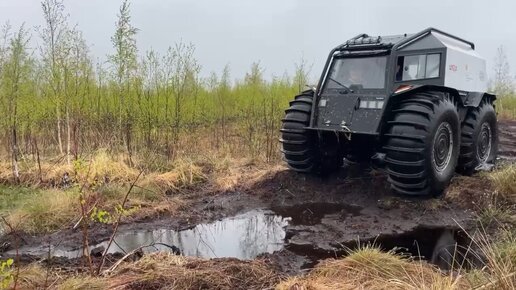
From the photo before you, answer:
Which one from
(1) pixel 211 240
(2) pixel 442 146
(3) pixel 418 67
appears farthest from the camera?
(3) pixel 418 67

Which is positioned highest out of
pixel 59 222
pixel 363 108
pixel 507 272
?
pixel 363 108

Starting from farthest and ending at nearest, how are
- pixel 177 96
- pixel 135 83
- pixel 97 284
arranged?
pixel 177 96, pixel 135 83, pixel 97 284

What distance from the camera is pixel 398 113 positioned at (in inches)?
229

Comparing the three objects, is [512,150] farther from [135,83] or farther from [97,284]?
[97,284]

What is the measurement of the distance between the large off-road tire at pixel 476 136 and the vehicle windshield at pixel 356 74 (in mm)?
1833

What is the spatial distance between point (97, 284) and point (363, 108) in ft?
13.5

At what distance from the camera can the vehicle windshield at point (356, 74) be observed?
21.1 feet

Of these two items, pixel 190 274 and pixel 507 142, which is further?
pixel 507 142

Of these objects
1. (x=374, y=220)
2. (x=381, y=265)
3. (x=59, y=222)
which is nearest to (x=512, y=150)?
(x=374, y=220)

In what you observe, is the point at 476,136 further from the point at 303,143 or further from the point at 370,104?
the point at 303,143

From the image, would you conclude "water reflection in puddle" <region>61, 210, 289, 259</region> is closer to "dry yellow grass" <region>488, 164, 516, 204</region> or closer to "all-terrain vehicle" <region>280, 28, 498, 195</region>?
"all-terrain vehicle" <region>280, 28, 498, 195</region>

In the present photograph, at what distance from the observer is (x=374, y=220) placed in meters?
5.74

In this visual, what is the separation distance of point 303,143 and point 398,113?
5.00ft

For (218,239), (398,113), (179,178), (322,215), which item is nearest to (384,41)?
(398,113)
